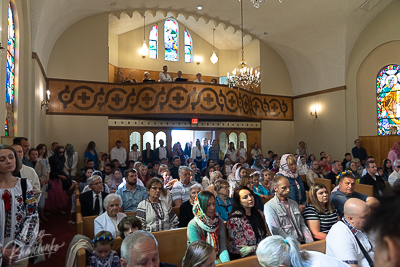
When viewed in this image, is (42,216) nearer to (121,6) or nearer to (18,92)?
(18,92)

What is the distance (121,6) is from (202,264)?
32.9 ft

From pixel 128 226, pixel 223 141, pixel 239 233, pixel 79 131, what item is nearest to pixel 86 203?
pixel 128 226

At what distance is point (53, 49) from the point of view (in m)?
9.30

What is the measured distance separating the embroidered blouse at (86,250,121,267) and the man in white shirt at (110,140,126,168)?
24.4 ft

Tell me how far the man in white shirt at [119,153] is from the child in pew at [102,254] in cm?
746

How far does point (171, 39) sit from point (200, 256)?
1204cm

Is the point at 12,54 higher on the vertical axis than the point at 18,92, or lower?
higher

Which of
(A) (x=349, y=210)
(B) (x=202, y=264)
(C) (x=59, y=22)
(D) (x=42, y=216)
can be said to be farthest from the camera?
(C) (x=59, y=22)

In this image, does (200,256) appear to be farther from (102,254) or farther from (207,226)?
(102,254)

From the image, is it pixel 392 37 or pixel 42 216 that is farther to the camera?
pixel 392 37

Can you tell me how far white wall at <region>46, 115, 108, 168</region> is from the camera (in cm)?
920

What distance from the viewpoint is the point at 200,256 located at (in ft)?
5.87

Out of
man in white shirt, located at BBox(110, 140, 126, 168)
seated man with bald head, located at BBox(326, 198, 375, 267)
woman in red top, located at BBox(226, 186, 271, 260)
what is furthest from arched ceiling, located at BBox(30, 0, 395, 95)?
seated man with bald head, located at BBox(326, 198, 375, 267)

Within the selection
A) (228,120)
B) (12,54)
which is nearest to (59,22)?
(12,54)
